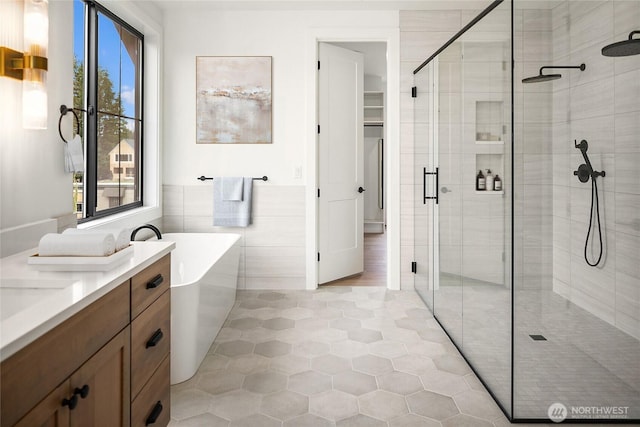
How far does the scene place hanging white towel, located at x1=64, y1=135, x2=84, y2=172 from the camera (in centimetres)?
233

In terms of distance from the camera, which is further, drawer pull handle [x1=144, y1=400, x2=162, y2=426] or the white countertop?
drawer pull handle [x1=144, y1=400, x2=162, y2=426]

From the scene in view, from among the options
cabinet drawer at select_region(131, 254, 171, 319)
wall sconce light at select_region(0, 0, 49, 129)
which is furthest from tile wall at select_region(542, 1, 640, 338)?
wall sconce light at select_region(0, 0, 49, 129)

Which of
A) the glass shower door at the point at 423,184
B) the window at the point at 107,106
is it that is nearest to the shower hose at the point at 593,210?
the glass shower door at the point at 423,184

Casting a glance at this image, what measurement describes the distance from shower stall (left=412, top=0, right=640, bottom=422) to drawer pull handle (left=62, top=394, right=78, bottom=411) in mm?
1696

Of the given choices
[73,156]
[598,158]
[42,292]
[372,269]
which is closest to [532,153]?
[598,158]

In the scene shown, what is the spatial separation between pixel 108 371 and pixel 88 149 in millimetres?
2158

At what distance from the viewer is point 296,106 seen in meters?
4.14

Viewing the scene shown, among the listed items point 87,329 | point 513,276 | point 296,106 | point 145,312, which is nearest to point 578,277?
point 513,276

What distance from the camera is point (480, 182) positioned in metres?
Answer: 2.39

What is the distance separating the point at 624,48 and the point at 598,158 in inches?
18.9

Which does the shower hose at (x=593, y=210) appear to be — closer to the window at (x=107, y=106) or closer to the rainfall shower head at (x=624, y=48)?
the rainfall shower head at (x=624, y=48)

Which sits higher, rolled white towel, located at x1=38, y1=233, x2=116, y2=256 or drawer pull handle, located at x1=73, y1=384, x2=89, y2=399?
rolled white towel, located at x1=38, y1=233, x2=116, y2=256

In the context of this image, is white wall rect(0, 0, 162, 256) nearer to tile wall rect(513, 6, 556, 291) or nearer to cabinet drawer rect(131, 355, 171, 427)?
cabinet drawer rect(131, 355, 171, 427)

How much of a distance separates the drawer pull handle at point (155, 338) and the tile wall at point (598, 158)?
5.59 feet
